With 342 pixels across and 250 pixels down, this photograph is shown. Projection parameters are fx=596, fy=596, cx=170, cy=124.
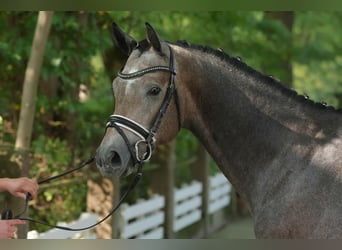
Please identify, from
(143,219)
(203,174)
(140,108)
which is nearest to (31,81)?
(143,219)

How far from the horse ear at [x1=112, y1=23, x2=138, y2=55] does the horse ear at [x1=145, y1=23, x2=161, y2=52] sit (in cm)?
16

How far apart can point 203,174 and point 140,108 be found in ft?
23.8

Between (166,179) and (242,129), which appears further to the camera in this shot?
(166,179)

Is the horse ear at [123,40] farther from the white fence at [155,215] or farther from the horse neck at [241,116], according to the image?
the white fence at [155,215]

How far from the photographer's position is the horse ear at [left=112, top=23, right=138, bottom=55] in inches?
135

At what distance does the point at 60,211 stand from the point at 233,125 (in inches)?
153

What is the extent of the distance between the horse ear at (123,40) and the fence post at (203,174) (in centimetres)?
670

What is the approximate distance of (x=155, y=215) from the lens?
26.3ft

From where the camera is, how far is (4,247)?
1.81 m

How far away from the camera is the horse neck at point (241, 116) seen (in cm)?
323

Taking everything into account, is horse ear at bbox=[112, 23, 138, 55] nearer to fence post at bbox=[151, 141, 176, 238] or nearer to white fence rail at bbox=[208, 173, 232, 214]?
fence post at bbox=[151, 141, 176, 238]

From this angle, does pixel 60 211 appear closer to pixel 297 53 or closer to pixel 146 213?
pixel 146 213

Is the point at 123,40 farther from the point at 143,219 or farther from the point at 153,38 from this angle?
the point at 143,219

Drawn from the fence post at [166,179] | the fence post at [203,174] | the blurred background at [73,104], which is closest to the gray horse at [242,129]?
the blurred background at [73,104]
